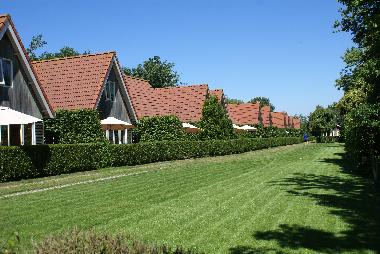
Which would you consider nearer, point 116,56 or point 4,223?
point 4,223

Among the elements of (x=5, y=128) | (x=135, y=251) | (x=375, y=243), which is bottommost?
(x=375, y=243)

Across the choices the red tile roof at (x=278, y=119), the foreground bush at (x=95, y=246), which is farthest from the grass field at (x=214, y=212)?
the red tile roof at (x=278, y=119)

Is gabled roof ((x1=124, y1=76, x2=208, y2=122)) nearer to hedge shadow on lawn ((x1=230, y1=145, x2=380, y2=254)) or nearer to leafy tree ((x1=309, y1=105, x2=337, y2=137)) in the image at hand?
hedge shadow on lawn ((x1=230, y1=145, x2=380, y2=254))

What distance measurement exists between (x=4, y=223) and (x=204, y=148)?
2675 centimetres

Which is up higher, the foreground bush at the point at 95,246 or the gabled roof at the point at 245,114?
the gabled roof at the point at 245,114

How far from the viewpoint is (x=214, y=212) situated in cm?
1070

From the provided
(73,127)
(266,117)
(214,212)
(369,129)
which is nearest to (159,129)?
(73,127)

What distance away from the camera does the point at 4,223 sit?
943 cm

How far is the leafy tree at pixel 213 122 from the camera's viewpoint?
1561 inches

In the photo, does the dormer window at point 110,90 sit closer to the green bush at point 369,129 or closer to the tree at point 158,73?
the green bush at point 369,129

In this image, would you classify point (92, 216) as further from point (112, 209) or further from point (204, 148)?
point (204, 148)

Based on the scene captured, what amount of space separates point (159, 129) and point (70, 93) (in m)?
7.69

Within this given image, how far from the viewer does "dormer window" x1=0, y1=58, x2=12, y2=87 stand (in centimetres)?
2161

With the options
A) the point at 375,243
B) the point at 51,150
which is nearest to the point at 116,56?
the point at 51,150
